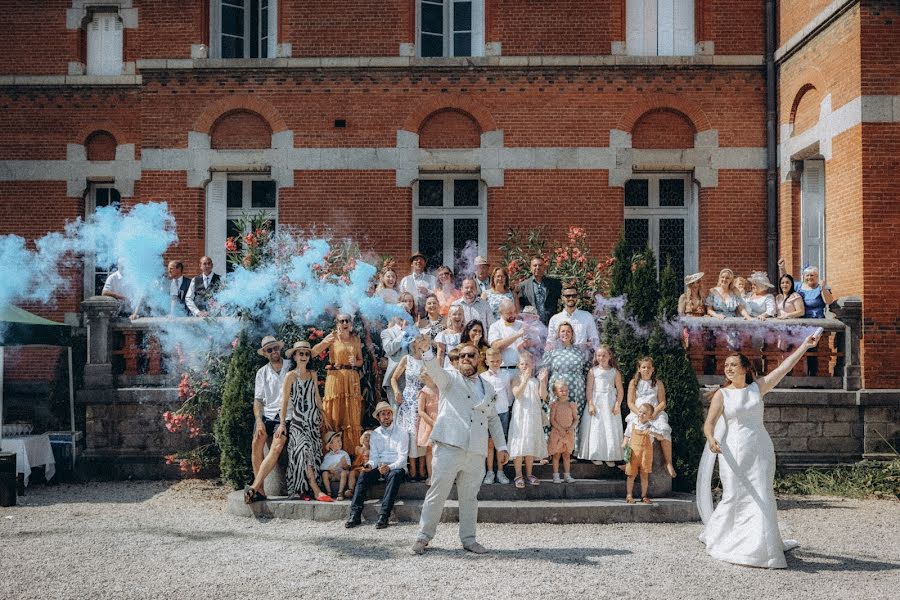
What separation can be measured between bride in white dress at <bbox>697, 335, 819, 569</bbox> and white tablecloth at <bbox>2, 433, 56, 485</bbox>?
9.09 meters

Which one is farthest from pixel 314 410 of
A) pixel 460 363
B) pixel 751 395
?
pixel 751 395

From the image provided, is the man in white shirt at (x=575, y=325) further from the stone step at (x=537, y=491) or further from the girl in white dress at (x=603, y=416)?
the stone step at (x=537, y=491)

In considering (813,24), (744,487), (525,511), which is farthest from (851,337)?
(525,511)

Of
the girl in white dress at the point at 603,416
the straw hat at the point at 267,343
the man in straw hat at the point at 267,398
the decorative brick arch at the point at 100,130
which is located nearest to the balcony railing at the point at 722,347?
the girl in white dress at the point at 603,416

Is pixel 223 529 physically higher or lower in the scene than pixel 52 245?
lower

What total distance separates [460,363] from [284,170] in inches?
360

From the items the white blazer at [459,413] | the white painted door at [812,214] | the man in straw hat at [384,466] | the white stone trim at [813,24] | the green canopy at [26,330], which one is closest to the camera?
the white blazer at [459,413]

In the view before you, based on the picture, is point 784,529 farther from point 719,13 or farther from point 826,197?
point 719,13

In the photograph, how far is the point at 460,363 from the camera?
8922 millimetres

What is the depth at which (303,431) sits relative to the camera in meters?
10.7

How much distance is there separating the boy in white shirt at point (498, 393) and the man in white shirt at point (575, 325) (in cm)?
87

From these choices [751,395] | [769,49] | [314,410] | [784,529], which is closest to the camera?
[751,395]

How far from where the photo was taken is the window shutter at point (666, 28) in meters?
17.1

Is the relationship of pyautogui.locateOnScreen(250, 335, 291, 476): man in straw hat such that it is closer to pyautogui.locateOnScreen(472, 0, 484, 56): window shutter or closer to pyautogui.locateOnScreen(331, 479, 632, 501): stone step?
pyautogui.locateOnScreen(331, 479, 632, 501): stone step
